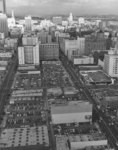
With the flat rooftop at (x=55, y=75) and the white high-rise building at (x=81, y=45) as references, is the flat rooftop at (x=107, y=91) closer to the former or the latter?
the flat rooftop at (x=55, y=75)

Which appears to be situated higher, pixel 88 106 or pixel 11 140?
pixel 88 106

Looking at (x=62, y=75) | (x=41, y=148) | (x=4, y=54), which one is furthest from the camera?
(x=4, y=54)

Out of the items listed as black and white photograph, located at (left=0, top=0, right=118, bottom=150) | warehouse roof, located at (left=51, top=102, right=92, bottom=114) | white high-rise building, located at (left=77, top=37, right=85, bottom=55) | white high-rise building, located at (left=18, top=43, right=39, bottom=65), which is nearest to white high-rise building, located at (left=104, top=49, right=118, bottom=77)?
black and white photograph, located at (left=0, top=0, right=118, bottom=150)

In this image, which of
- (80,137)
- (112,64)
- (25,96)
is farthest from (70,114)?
(112,64)

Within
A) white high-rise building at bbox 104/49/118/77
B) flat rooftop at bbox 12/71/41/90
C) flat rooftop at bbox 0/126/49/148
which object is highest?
white high-rise building at bbox 104/49/118/77

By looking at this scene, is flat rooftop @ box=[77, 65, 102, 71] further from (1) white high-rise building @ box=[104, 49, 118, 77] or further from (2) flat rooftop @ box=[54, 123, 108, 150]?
(2) flat rooftop @ box=[54, 123, 108, 150]

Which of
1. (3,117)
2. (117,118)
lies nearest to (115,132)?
(117,118)

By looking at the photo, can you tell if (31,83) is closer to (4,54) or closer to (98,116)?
(98,116)

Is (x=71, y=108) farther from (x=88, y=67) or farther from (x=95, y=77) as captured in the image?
(x=88, y=67)
